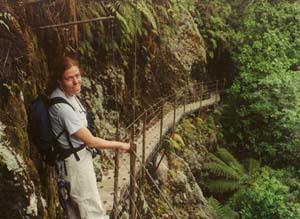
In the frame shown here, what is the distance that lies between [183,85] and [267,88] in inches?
115

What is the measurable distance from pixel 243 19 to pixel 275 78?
5.38 m

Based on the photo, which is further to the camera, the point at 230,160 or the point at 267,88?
the point at 267,88

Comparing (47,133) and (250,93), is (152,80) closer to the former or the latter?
(250,93)

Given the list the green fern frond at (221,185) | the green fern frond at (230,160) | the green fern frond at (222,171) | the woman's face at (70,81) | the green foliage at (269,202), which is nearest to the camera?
the woman's face at (70,81)

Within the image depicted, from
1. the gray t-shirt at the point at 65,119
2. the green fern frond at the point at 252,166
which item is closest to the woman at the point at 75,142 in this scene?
the gray t-shirt at the point at 65,119

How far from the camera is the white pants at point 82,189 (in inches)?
140

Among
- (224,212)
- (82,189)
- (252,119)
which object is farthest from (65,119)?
(252,119)

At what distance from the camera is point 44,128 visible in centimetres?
342

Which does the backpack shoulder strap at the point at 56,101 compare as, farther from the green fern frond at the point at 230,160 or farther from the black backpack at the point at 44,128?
the green fern frond at the point at 230,160

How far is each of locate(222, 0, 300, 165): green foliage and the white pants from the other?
9.81 metres

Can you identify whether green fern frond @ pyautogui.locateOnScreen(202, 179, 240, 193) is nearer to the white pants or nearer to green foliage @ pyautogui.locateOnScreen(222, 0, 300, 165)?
green foliage @ pyautogui.locateOnScreen(222, 0, 300, 165)

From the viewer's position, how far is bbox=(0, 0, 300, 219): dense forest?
4160 mm

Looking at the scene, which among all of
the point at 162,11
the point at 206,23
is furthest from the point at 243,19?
the point at 162,11

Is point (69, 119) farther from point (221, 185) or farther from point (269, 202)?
point (221, 185)
